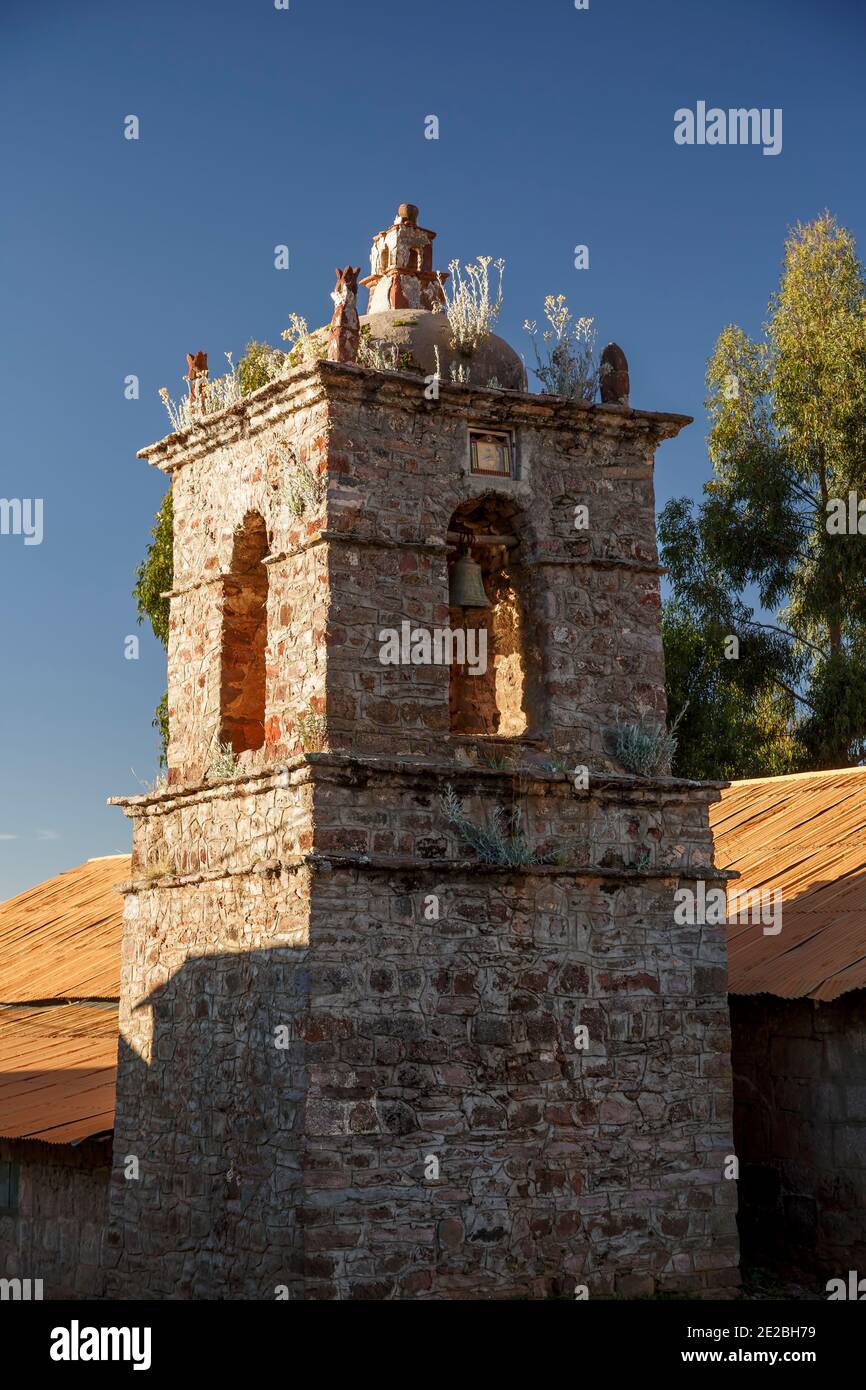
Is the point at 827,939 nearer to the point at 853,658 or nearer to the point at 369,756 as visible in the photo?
the point at 369,756

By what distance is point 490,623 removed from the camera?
11.8m

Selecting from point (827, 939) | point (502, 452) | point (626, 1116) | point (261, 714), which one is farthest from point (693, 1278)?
point (502, 452)

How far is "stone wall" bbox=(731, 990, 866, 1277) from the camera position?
11500 millimetres

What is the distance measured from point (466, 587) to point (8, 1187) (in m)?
6.68

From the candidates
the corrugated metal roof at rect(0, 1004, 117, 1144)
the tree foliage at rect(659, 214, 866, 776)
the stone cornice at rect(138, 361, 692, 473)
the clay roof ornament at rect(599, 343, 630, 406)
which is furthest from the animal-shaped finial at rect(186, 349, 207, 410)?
the tree foliage at rect(659, 214, 866, 776)

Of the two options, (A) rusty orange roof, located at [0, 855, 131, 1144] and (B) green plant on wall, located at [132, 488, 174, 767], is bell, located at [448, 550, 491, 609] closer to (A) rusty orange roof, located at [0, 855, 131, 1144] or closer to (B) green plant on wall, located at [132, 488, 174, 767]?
(A) rusty orange roof, located at [0, 855, 131, 1144]

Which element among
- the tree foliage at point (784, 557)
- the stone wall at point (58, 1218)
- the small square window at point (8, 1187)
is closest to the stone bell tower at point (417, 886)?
the stone wall at point (58, 1218)

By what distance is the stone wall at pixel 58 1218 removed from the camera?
1239 centimetres

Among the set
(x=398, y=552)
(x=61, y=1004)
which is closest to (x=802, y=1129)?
(x=398, y=552)

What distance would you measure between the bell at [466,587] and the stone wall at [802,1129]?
385 cm

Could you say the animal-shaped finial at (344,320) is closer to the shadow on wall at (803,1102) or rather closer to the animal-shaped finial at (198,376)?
the animal-shaped finial at (198,376)

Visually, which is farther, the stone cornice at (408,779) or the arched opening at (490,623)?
the arched opening at (490,623)

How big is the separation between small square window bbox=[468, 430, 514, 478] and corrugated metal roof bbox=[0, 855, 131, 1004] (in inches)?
273
